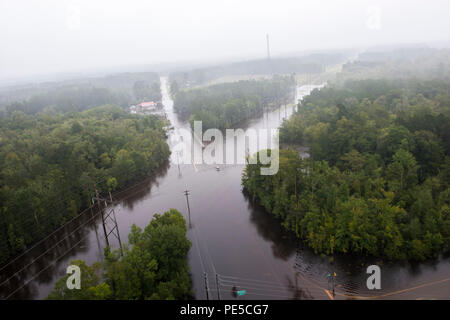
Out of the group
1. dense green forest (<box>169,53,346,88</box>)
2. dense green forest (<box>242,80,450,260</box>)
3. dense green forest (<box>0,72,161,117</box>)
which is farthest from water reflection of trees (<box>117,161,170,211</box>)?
dense green forest (<box>169,53,346,88</box>)

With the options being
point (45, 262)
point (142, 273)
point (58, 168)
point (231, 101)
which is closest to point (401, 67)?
point (231, 101)

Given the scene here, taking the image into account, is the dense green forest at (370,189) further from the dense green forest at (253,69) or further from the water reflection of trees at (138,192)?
the dense green forest at (253,69)

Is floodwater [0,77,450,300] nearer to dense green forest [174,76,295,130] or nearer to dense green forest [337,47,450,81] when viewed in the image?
dense green forest [174,76,295,130]

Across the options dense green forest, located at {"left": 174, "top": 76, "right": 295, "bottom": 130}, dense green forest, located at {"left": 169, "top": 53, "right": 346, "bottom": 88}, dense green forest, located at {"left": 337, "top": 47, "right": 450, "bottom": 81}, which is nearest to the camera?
dense green forest, located at {"left": 174, "top": 76, "right": 295, "bottom": 130}

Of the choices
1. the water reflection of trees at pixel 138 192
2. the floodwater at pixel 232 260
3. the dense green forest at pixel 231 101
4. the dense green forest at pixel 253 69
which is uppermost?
the dense green forest at pixel 253 69

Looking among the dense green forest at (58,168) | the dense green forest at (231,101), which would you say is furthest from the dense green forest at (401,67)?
the dense green forest at (58,168)

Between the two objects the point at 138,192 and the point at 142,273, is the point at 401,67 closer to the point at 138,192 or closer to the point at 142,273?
the point at 138,192

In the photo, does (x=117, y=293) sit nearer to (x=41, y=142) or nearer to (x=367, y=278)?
(x=367, y=278)
